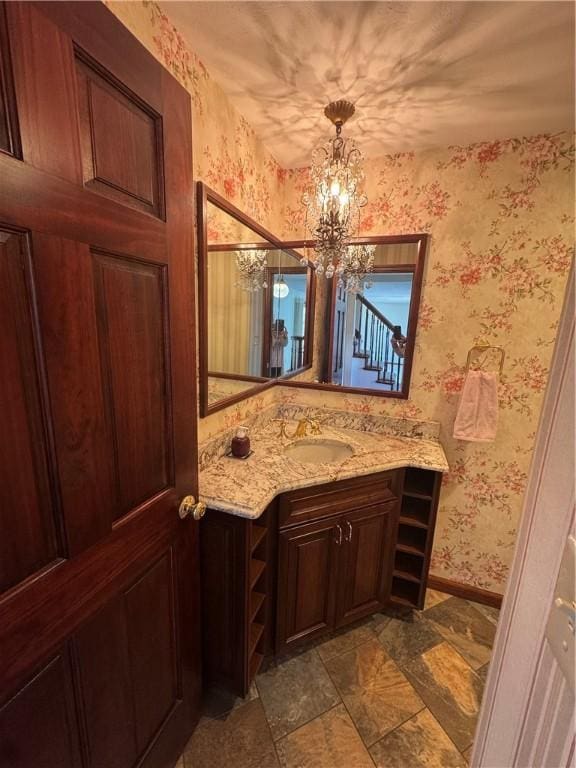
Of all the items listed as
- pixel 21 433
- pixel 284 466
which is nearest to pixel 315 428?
pixel 284 466

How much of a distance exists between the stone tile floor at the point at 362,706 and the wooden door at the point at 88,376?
413mm

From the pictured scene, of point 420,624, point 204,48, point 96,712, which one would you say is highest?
point 204,48

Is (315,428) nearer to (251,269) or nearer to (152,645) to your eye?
(251,269)

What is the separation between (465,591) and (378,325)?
1.59m

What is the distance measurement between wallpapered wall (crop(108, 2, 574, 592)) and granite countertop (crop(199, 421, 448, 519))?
17cm

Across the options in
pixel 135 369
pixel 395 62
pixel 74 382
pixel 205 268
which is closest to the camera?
pixel 74 382

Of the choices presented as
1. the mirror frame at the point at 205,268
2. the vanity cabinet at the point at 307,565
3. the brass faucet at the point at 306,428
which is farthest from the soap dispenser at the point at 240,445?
the brass faucet at the point at 306,428

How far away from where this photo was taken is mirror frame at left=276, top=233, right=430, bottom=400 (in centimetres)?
167

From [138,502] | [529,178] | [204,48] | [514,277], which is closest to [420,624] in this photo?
[138,502]

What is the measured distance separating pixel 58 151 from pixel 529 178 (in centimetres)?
183

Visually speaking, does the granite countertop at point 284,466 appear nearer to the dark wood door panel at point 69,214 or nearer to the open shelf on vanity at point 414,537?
the open shelf on vanity at point 414,537

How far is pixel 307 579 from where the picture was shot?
1.42 meters

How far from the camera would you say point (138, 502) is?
2.68 feet

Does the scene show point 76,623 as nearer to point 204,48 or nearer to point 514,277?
point 204,48
